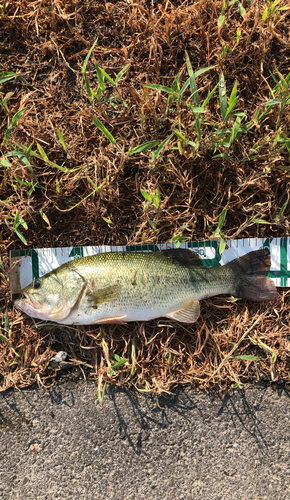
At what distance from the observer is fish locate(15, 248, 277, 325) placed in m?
2.56

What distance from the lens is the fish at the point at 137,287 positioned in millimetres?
2561

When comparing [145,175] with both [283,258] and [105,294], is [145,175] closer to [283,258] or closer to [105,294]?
[105,294]

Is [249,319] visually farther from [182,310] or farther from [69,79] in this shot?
[69,79]

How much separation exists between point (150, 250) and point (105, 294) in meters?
0.60

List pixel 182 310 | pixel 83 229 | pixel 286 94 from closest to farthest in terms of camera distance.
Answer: pixel 286 94, pixel 182 310, pixel 83 229

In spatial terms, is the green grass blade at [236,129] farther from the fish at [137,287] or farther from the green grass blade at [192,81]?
the fish at [137,287]

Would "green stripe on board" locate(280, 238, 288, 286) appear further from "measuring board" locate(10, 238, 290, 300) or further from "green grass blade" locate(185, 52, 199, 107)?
"green grass blade" locate(185, 52, 199, 107)

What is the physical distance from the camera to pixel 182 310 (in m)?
2.66

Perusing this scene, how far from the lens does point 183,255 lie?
8.86 feet

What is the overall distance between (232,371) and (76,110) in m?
2.95

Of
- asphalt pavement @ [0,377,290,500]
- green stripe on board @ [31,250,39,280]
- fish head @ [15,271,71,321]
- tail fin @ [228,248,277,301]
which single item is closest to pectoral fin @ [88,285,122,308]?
fish head @ [15,271,71,321]

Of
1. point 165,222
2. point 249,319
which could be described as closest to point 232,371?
point 249,319

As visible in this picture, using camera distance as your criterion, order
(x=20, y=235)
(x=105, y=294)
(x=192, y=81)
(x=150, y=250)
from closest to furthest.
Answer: (x=192, y=81), (x=105, y=294), (x=20, y=235), (x=150, y=250)

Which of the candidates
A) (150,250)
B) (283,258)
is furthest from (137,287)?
(283,258)
